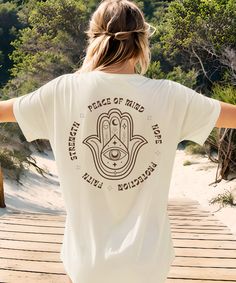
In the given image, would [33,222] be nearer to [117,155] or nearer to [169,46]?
[117,155]

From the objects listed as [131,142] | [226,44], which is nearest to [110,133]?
[131,142]

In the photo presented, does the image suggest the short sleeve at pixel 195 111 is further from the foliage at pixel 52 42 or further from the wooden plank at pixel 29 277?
the foliage at pixel 52 42

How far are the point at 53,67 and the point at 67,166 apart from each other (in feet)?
60.3

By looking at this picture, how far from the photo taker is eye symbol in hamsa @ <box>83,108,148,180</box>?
4.30 feet

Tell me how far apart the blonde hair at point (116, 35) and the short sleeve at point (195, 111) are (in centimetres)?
16

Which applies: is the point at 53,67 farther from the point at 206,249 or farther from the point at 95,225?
the point at 95,225

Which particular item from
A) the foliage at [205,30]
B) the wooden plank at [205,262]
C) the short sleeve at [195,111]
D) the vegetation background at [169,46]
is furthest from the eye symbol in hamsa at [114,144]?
the foliage at [205,30]

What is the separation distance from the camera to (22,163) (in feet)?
30.1

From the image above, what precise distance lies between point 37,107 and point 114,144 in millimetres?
238

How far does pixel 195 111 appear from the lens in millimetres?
1339

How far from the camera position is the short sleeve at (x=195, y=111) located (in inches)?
51.9

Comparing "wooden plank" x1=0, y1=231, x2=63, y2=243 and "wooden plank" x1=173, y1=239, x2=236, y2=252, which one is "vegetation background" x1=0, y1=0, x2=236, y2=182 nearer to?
"wooden plank" x1=0, y1=231, x2=63, y2=243

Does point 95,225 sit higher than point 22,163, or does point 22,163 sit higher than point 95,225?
point 95,225

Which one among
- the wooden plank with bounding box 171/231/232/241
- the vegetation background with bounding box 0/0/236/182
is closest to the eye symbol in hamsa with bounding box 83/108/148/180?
the wooden plank with bounding box 171/231/232/241
